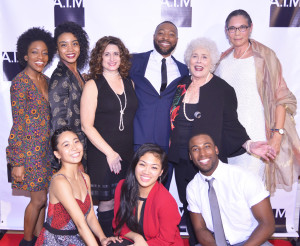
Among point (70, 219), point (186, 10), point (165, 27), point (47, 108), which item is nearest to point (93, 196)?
point (70, 219)

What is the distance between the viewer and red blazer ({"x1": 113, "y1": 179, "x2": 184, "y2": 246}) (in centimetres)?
229

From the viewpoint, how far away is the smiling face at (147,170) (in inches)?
93.7

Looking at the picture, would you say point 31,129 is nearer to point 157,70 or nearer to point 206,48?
point 157,70

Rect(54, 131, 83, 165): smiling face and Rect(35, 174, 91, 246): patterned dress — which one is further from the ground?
Rect(54, 131, 83, 165): smiling face

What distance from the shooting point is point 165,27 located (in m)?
2.97

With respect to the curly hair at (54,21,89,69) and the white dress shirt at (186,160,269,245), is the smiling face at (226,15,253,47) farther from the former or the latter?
the curly hair at (54,21,89,69)

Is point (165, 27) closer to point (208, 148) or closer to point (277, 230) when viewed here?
point (208, 148)

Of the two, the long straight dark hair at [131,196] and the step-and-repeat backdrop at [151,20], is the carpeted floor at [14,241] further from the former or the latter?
the step-and-repeat backdrop at [151,20]

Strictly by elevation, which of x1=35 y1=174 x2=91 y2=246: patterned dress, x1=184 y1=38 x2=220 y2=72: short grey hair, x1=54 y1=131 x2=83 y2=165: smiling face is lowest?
x1=35 y1=174 x2=91 y2=246: patterned dress

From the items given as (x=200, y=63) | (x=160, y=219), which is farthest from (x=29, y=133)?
(x=200, y=63)

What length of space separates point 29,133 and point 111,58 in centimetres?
88

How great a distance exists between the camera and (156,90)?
112 inches

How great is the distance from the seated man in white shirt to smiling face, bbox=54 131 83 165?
31.4 inches

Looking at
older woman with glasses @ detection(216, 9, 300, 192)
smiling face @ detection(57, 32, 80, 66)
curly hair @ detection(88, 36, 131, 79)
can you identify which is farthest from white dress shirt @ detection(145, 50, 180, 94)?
smiling face @ detection(57, 32, 80, 66)
